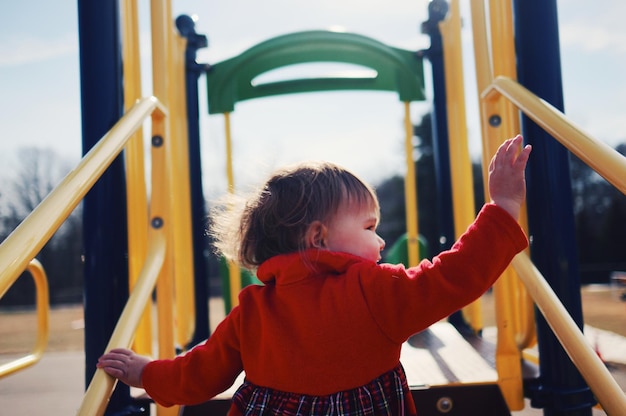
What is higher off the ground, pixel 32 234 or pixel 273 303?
pixel 32 234

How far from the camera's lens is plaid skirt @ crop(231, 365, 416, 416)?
1.16m

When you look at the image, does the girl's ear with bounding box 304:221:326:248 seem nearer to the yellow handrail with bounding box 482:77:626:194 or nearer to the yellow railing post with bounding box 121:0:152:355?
the yellow handrail with bounding box 482:77:626:194

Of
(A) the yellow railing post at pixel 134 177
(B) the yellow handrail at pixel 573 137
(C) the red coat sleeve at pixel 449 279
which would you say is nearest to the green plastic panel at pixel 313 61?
(A) the yellow railing post at pixel 134 177

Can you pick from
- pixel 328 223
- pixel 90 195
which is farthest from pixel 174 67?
pixel 328 223

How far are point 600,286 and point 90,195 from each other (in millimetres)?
16627

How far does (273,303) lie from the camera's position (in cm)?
127

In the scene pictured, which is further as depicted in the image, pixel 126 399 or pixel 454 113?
pixel 454 113

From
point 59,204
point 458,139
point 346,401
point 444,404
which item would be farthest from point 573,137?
point 458,139

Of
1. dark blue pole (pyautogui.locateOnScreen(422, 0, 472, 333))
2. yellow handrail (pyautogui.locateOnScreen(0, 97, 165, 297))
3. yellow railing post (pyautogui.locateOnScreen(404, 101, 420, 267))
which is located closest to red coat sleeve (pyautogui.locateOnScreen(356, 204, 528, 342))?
yellow handrail (pyautogui.locateOnScreen(0, 97, 165, 297))

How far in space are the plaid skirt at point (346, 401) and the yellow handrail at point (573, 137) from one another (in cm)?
61

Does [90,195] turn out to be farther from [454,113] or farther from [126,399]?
[454,113]

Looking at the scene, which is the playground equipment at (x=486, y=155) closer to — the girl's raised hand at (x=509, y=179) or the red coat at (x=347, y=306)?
the girl's raised hand at (x=509, y=179)

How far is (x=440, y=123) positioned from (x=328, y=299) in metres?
2.18

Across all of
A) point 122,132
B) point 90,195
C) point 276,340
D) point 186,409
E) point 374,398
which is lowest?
point 186,409
